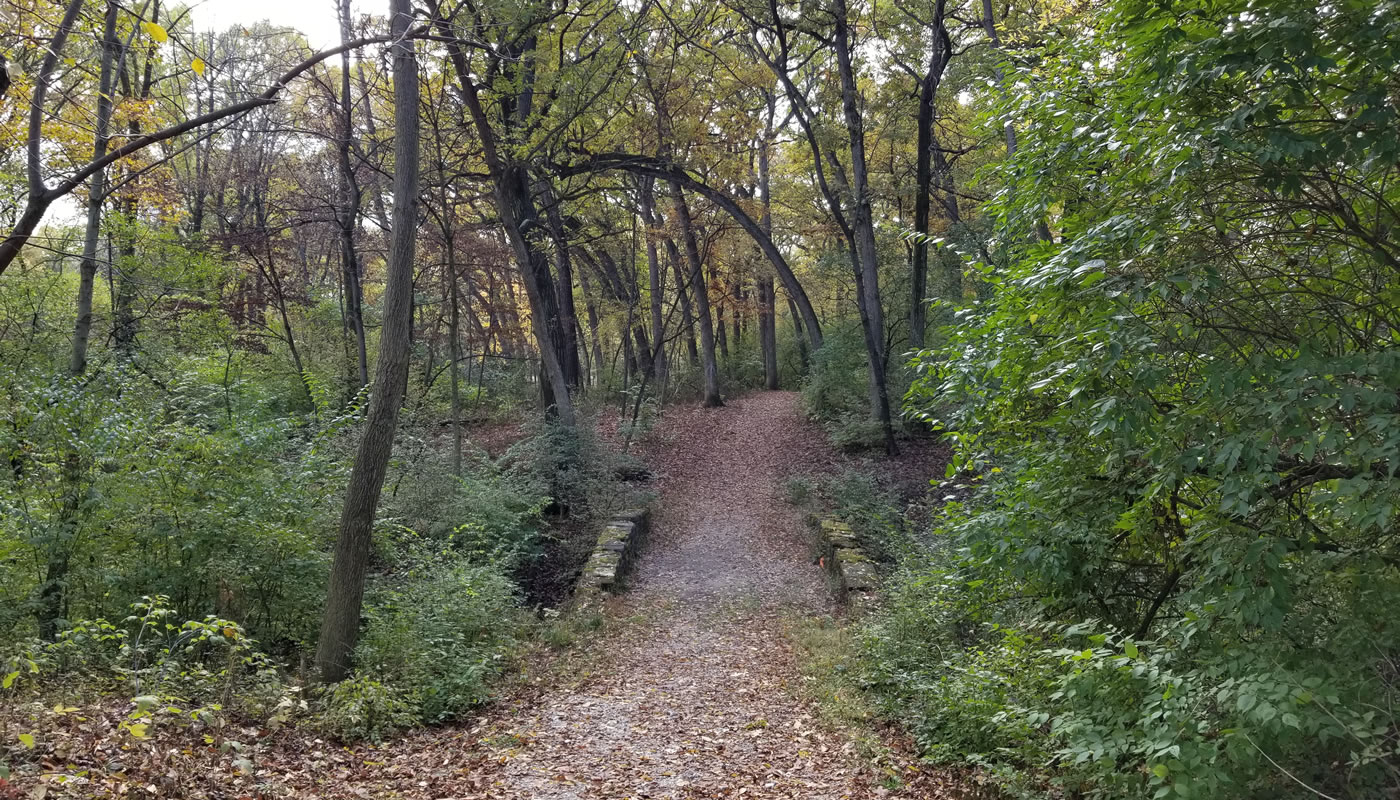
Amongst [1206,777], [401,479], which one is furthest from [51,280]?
[1206,777]

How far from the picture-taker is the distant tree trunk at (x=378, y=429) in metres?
5.79

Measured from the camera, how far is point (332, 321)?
66.2 ft

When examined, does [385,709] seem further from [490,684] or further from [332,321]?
[332,321]

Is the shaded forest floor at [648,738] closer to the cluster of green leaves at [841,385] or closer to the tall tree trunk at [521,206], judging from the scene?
the tall tree trunk at [521,206]

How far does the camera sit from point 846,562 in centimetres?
971

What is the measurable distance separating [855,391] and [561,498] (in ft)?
29.9

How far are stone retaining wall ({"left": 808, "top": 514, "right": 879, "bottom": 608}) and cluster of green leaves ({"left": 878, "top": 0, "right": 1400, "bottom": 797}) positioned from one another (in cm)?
427

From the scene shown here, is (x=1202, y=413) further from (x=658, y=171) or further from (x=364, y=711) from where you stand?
(x=658, y=171)

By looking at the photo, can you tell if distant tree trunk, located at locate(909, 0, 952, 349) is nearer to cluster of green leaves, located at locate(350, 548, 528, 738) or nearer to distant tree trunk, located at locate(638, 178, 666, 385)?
distant tree trunk, located at locate(638, 178, 666, 385)

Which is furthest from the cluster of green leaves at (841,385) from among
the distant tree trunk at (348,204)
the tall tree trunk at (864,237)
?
the distant tree trunk at (348,204)

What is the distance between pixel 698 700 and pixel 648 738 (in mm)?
962

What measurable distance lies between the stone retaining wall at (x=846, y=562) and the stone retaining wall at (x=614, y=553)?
116 inches

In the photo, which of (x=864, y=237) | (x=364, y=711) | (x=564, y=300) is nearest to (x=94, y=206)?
(x=364, y=711)

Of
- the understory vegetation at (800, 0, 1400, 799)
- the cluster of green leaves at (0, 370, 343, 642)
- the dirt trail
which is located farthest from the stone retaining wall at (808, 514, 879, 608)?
the cluster of green leaves at (0, 370, 343, 642)
